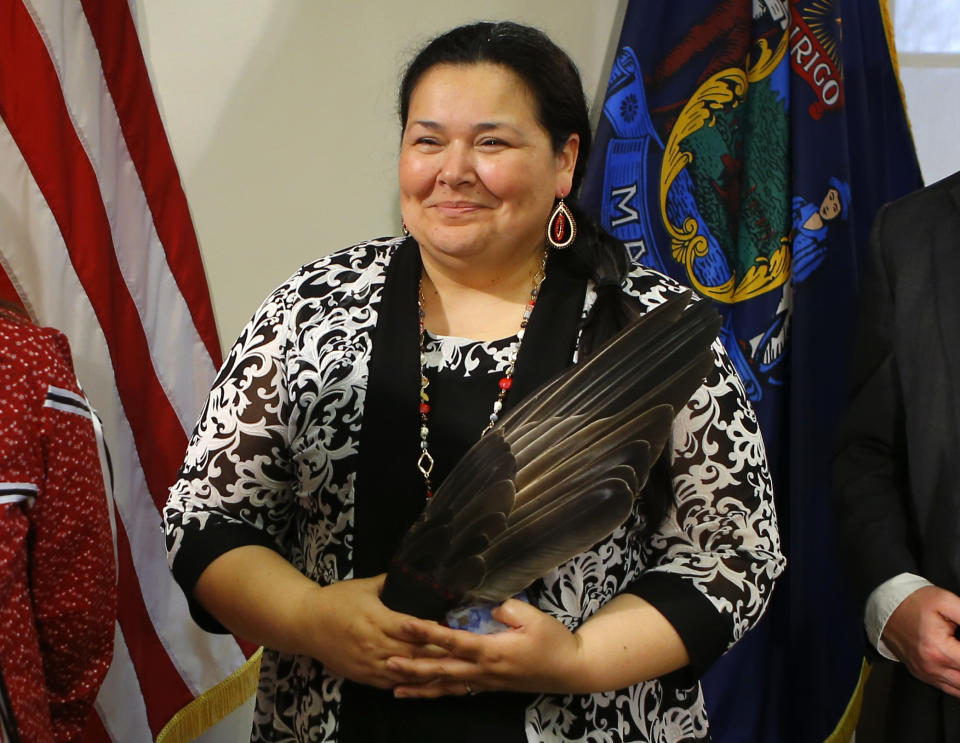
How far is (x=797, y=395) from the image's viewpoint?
6.73 feet

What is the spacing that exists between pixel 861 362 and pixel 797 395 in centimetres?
48

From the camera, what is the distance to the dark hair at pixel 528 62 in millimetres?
1198

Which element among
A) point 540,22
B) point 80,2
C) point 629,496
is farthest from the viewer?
point 540,22

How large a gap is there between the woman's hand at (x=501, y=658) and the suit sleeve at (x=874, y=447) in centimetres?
66

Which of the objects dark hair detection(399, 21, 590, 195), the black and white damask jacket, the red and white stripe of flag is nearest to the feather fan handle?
the black and white damask jacket

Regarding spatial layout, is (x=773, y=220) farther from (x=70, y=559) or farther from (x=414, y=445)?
(x=70, y=559)

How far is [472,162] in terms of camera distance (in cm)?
117

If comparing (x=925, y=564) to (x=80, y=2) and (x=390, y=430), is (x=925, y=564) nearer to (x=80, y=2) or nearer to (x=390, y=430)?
(x=390, y=430)

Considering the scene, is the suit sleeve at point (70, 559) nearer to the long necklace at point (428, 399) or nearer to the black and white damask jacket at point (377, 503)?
the black and white damask jacket at point (377, 503)

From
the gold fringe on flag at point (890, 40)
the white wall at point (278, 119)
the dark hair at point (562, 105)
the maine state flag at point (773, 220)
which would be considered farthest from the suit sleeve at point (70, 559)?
the gold fringe on flag at point (890, 40)

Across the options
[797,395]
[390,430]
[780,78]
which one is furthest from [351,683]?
[780,78]

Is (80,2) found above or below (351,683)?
above

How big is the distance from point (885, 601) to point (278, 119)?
1.46m

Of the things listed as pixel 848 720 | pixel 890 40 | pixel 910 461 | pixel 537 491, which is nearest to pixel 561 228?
pixel 537 491
